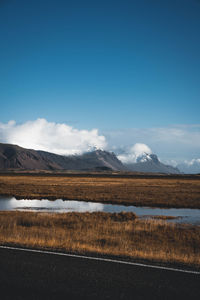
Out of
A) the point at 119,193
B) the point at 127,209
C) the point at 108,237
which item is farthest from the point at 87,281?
the point at 119,193

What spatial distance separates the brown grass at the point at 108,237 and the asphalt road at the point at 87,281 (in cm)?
213

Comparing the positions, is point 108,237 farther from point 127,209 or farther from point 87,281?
point 127,209

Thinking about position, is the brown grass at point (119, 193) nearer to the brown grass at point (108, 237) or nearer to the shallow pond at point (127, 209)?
the shallow pond at point (127, 209)

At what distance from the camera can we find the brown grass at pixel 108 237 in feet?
37.1

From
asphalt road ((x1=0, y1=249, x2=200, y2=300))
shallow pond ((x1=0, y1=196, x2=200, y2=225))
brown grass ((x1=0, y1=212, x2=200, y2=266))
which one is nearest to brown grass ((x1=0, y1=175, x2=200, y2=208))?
shallow pond ((x1=0, y1=196, x2=200, y2=225))

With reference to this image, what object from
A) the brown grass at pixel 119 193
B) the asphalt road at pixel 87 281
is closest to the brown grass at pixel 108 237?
the asphalt road at pixel 87 281

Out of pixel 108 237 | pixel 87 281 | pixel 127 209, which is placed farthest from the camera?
pixel 127 209

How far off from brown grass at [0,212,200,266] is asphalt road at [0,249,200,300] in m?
2.13

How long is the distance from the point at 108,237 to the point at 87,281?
29.0 ft

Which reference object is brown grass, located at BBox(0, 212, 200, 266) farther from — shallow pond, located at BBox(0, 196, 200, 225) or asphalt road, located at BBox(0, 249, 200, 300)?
shallow pond, located at BBox(0, 196, 200, 225)

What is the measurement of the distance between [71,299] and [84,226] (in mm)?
14275

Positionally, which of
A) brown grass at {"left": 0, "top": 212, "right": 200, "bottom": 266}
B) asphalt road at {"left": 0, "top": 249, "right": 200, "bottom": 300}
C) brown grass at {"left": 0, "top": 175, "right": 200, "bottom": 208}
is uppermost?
asphalt road at {"left": 0, "top": 249, "right": 200, "bottom": 300}

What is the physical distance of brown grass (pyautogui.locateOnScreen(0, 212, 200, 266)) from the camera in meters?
11.3

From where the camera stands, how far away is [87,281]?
23.4 ft
